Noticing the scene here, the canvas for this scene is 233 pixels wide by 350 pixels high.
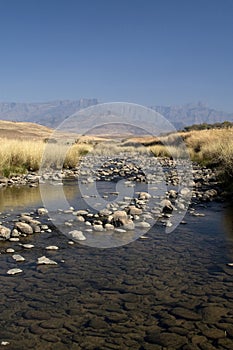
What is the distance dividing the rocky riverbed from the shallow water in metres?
0.01

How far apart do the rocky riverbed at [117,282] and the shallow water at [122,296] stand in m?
0.01

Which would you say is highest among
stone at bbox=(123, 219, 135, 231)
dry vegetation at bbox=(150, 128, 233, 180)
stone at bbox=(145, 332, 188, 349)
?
dry vegetation at bbox=(150, 128, 233, 180)

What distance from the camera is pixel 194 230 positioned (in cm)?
752

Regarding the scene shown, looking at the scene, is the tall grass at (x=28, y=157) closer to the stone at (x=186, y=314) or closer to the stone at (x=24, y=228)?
the stone at (x=24, y=228)

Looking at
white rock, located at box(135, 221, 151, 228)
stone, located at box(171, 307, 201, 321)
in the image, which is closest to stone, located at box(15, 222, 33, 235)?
white rock, located at box(135, 221, 151, 228)

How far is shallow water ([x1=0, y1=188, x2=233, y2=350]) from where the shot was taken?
356 cm

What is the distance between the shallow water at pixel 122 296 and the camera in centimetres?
356

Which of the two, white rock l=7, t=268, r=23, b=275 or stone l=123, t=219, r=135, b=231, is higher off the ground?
stone l=123, t=219, r=135, b=231

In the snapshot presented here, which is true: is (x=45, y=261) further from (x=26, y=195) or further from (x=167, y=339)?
(x=26, y=195)

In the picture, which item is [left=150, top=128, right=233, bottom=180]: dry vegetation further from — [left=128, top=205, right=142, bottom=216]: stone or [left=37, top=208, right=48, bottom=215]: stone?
[left=37, top=208, right=48, bottom=215]: stone

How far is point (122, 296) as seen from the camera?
14.5 feet

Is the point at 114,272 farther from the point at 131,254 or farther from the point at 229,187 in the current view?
→ the point at 229,187

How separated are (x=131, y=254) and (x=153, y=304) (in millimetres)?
1770

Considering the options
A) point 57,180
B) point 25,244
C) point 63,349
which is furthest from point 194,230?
point 57,180
